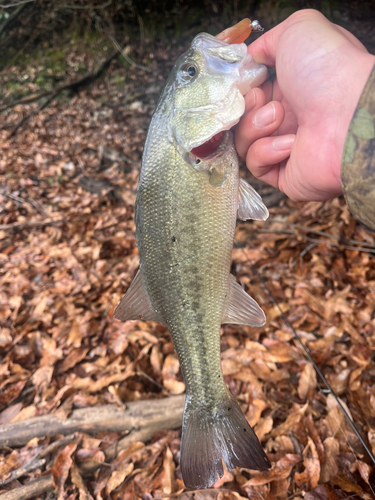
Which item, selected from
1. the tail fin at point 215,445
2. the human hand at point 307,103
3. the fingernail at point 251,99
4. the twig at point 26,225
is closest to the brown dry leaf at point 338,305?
the human hand at point 307,103

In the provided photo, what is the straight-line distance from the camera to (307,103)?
72.7 inches

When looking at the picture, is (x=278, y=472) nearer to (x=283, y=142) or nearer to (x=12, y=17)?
(x=283, y=142)

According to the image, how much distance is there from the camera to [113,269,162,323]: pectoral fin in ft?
6.53

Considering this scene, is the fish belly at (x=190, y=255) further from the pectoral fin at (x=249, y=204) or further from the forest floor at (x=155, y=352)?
the forest floor at (x=155, y=352)

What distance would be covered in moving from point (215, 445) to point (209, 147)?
1.86 metres

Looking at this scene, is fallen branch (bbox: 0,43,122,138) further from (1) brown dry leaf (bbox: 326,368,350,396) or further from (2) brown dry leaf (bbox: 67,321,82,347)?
(1) brown dry leaf (bbox: 326,368,350,396)

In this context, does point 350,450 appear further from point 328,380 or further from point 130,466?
point 130,466

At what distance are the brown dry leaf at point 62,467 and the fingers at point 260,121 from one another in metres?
3.02

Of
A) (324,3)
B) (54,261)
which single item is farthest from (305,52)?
(324,3)

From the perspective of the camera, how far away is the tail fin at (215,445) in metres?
1.74

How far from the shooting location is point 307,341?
3191 millimetres

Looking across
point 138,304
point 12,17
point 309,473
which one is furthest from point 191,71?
point 12,17

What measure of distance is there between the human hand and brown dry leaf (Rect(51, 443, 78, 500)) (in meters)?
2.91

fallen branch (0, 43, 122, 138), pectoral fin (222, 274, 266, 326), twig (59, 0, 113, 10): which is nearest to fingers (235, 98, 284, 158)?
pectoral fin (222, 274, 266, 326)
